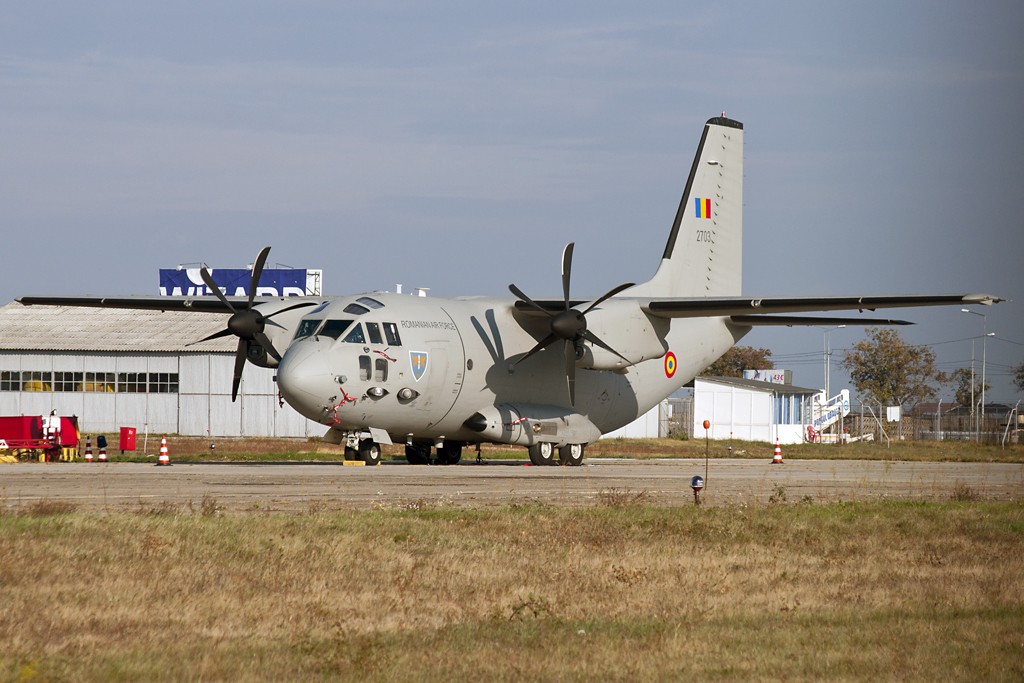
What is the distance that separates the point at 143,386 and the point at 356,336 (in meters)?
36.7

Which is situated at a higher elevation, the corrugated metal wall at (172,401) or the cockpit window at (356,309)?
the cockpit window at (356,309)

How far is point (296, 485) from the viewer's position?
854 inches

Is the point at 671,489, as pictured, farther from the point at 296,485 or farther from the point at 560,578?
the point at 560,578

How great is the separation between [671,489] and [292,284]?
2472 inches

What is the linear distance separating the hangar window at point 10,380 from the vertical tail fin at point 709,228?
3816 centimetres

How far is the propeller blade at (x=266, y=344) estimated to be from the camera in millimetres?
30553

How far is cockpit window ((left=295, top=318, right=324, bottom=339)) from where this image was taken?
28.4 m

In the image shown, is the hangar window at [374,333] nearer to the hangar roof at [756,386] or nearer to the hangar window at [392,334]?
the hangar window at [392,334]

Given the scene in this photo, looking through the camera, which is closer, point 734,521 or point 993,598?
point 993,598

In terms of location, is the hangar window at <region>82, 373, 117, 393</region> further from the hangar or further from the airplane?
the airplane

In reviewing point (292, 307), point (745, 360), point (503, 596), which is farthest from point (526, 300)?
point (745, 360)

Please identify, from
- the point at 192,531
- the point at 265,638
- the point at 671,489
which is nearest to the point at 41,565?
the point at 192,531

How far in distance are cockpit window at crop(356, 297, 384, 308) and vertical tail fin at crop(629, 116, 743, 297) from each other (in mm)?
10020

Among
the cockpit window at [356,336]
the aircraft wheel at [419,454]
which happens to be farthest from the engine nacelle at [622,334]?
the cockpit window at [356,336]
